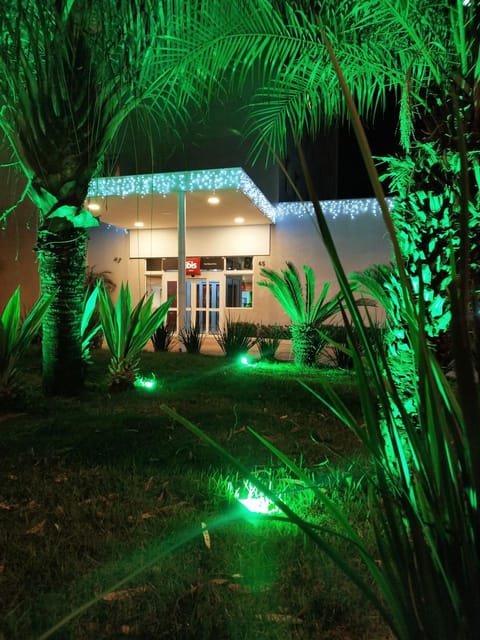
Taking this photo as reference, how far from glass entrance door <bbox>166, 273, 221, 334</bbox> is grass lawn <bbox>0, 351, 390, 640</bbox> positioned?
455 inches

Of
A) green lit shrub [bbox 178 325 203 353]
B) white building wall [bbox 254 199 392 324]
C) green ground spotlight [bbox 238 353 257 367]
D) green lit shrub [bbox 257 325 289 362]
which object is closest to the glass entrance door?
white building wall [bbox 254 199 392 324]

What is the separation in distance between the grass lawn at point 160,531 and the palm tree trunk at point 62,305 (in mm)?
302

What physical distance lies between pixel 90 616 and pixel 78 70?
4241mm

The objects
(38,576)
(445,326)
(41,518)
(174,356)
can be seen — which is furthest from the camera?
(174,356)

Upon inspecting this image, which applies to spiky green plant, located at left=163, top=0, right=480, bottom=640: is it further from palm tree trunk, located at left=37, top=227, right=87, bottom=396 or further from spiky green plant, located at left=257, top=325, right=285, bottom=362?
spiky green plant, located at left=257, top=325, right=285, bottom=362

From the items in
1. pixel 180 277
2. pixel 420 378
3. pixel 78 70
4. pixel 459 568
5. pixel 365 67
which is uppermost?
pixel 78 70

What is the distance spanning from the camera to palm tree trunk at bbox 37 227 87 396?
454 cm

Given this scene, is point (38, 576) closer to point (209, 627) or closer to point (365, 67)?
point (209, 627)

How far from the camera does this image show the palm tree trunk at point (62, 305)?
4.54 metres

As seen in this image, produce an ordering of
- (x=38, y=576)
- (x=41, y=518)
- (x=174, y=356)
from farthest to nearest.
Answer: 1. (x=174, y=356)
2. (x=41, y=518)
3. (x=38, y=576)

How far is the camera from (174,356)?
28.1ft

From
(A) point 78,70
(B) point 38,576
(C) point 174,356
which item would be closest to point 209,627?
(B) point 38,576

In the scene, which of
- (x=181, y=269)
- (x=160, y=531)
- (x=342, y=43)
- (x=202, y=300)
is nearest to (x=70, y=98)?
(x=342, y=43)

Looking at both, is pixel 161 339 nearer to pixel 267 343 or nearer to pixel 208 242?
pixel 267 343
